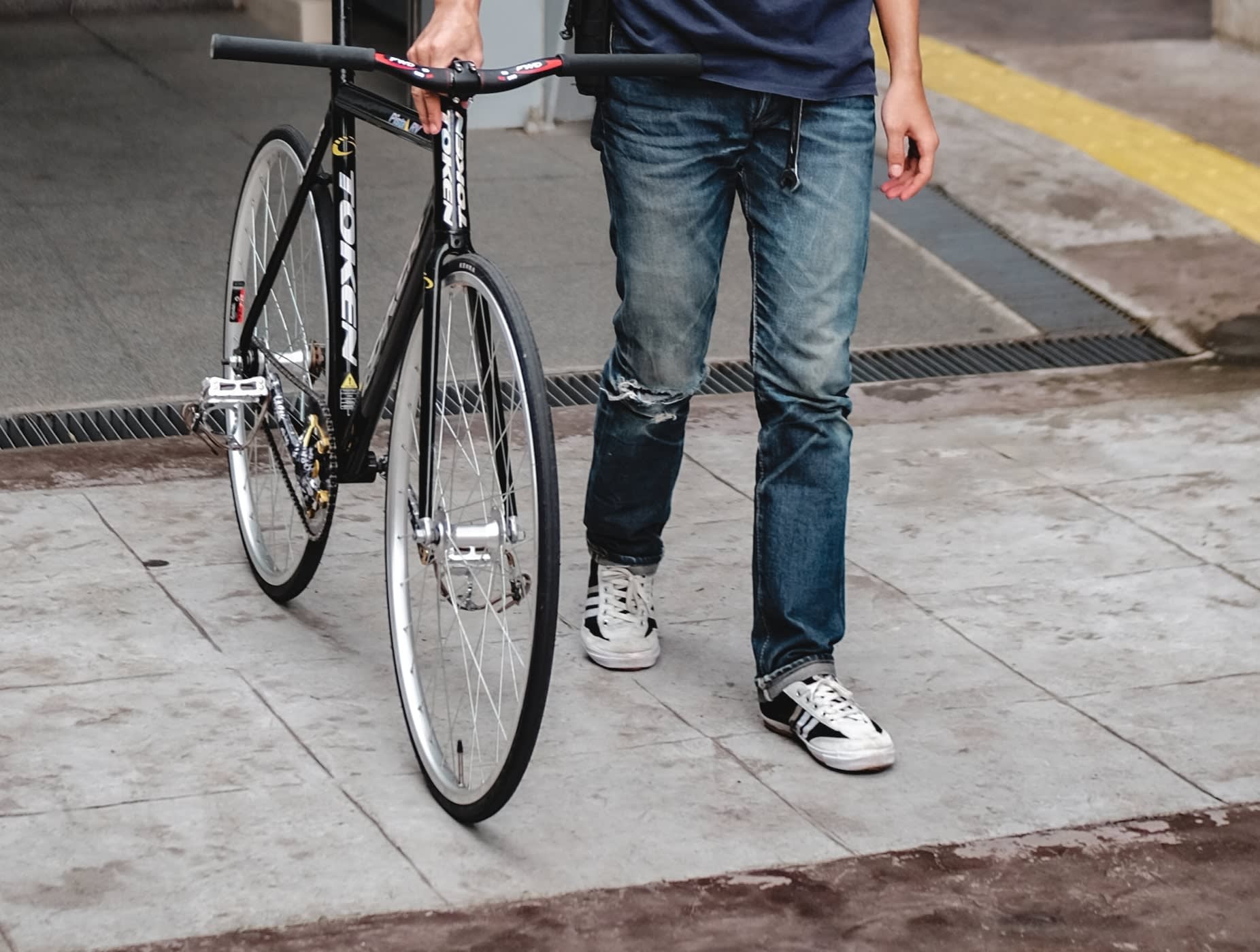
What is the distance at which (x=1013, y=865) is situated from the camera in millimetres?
3334

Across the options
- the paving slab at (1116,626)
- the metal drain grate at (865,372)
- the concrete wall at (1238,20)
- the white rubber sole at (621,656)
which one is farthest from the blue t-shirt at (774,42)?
the concrete wall at (1238,20)

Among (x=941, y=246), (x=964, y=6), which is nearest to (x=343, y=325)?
(x=941, y=246)

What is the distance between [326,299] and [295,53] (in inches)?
34.7

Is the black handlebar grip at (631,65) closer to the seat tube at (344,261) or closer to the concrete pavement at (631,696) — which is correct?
the seat tube at (344,261)

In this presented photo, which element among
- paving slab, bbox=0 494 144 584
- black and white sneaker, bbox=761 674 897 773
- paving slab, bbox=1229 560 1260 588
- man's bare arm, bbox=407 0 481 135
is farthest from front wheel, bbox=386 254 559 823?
paving slab, bbox=1229 560 1260 588

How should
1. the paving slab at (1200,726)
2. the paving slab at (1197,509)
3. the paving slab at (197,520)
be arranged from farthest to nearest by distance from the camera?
the paving slab at (1197,509)
the paving slab at (197,520)
the paving slab at (1200,726)

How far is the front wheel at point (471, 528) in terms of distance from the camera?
3111mm

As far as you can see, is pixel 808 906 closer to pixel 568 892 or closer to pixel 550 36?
pixel 568 892

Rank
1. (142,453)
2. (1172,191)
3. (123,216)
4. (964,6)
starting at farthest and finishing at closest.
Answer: (964,6) → (1172,191) → (123,216) → (142,453)

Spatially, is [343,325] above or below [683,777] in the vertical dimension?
above

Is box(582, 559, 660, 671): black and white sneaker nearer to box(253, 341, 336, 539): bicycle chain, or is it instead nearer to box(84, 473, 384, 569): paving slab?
box(253, 341, 336, 539): bicycle chain

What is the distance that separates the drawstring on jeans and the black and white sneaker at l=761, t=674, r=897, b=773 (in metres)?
0.89

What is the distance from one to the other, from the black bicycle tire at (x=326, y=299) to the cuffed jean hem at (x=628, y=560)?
53 cm

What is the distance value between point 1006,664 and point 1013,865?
0.81 metres
